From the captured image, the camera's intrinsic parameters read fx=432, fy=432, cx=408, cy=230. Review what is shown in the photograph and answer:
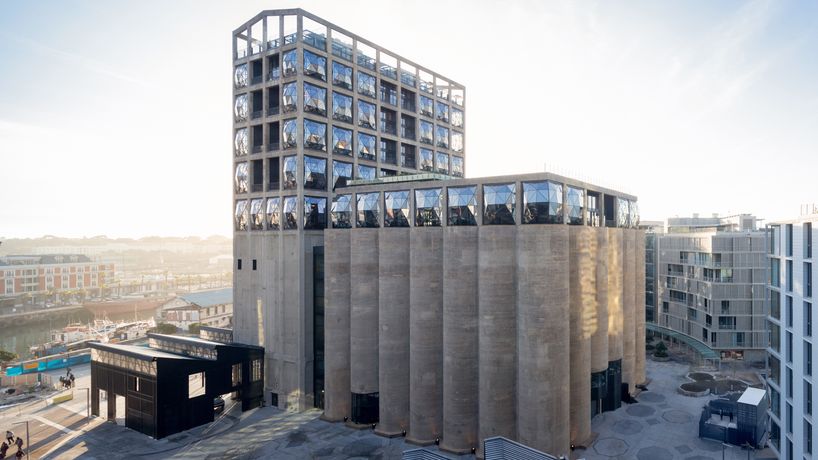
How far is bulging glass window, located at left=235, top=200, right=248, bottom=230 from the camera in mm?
51250

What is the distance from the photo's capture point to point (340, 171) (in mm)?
50656

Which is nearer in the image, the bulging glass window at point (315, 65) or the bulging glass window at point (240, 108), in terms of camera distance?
the bulging glass window at point (315, 65)

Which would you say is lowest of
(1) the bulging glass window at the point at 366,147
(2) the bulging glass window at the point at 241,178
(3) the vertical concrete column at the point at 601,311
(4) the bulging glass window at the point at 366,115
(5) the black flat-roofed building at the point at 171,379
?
(5) the black flat-roofed building at the point at 171,379

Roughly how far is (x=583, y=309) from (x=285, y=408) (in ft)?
108

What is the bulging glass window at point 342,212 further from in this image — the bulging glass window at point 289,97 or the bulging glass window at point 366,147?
the bulging glass window at point 289,97

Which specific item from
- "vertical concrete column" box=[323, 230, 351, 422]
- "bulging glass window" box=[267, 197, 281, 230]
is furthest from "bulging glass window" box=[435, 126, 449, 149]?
"vertical concrete column" box=[323, 230, 351, 422]

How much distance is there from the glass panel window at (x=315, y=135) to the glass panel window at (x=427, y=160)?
18541mm

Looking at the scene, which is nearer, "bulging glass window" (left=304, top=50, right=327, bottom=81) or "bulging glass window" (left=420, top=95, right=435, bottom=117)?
"bulging glass window" (left=304, top=50, right=327, bottom=81)

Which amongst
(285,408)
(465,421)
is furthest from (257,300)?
(465,421)

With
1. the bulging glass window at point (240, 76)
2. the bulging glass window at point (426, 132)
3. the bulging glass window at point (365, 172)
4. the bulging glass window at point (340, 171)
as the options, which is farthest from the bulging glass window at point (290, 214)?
the bulging glass window at point (426, 132)

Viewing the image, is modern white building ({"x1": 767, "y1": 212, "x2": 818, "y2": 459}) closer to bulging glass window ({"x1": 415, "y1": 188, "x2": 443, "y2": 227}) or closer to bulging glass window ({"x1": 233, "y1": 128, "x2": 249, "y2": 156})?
bulging glass window ({"x1": 415, "y1": 188, "x2": 443, "y2": 227})

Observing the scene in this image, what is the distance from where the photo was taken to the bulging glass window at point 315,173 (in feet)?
155

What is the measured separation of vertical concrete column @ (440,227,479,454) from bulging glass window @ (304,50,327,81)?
25.4 metres

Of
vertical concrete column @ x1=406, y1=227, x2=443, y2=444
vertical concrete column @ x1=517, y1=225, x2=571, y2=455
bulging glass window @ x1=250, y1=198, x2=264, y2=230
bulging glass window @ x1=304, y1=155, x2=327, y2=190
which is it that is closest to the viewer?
vertical concrete column @ x1=517, y1=225, x2=571, y2=455
